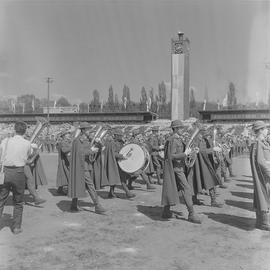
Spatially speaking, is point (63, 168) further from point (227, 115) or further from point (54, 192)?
point (227, 115)

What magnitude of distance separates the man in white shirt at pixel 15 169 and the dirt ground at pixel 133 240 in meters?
0.39

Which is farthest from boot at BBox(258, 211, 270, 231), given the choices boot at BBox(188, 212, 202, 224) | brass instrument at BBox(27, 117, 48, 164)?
brass instrument at BBox(27, 117, 48, 164)

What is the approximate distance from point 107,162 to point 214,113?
2596 inches

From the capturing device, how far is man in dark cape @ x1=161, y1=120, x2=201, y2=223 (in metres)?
6.57

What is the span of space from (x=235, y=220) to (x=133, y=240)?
2.15m

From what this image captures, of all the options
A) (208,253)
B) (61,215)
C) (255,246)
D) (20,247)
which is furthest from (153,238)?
(61,215)

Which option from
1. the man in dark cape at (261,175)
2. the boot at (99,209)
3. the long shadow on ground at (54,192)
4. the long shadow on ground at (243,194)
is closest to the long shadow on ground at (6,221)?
the boot at (99,209)

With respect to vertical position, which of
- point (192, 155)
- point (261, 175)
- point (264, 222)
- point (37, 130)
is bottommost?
point (264, 222)

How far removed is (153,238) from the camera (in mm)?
5664

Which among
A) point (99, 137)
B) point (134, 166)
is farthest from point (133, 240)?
point (134, 166)

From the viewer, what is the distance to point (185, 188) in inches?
261

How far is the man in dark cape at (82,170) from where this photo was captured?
23.9 ft

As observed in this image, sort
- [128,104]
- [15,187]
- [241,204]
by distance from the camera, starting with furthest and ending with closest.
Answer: [128,104] < [241,204] < [15,187]

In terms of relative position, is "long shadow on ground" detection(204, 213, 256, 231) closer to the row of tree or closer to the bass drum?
the bass drum
